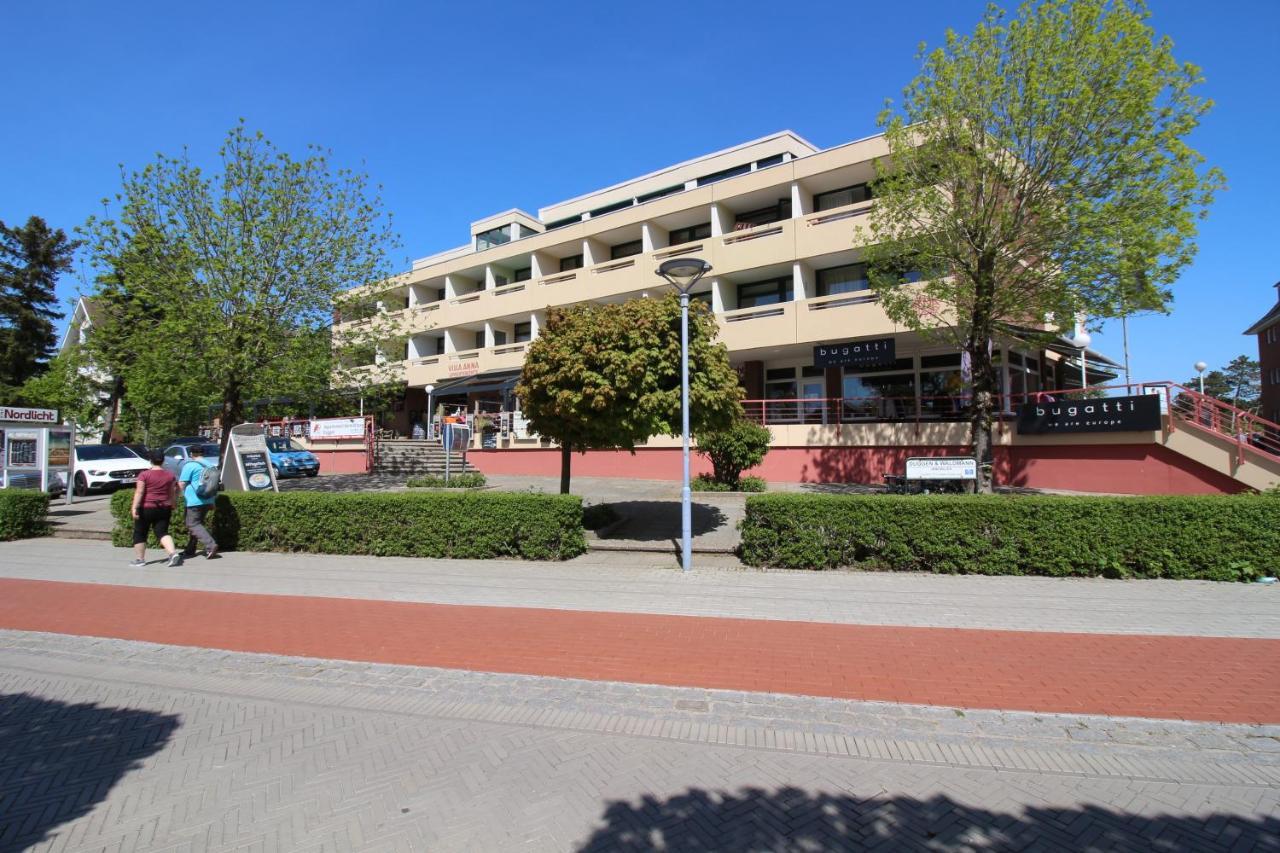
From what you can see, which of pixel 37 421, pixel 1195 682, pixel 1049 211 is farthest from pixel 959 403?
pixel 37 421

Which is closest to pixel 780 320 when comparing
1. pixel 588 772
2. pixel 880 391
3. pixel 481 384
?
pixel 880 391

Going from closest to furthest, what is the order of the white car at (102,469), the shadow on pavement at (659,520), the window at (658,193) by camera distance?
the shadow on pavement at (659,520), the white car at (102,469), the window at (658,193)

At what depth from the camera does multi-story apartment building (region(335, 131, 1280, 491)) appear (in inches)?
781

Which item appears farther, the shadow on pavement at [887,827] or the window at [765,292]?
the window at [765,292]

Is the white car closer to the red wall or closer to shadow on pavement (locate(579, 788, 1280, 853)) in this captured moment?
the red wall

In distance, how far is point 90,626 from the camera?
7188 millimetres

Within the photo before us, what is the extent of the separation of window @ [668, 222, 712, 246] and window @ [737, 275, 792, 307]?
3075 millimetres

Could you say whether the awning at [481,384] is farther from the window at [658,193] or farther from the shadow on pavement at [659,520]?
the shadow on pavement at [659,520]

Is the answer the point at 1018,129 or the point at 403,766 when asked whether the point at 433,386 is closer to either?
the point at 1018,129

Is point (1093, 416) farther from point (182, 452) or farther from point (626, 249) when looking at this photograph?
point (182, 452)

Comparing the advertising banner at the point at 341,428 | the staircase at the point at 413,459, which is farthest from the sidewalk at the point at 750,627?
the advertising banner at the point at 341,428

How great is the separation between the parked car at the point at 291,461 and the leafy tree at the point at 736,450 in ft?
51.2

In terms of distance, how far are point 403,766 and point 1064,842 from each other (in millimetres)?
3500

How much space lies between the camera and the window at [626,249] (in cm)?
2956
